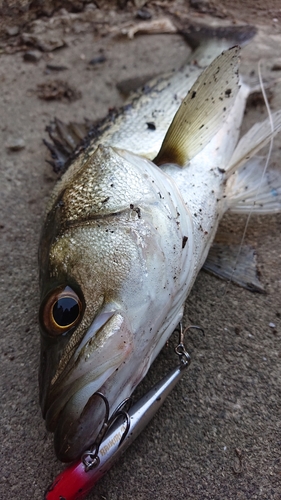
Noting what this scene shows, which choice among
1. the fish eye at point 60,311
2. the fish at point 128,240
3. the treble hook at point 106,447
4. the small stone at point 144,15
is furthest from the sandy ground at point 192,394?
the small stone at point 144,15

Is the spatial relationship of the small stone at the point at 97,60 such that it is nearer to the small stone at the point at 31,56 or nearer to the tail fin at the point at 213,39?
the small stone at the point at 31,56

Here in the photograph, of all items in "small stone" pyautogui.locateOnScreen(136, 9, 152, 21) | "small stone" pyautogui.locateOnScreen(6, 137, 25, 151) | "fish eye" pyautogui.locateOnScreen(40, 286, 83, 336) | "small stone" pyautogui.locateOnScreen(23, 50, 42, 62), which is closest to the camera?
"fish eye" pyautogui.locateOnScreen(40, 286, 83, 336)

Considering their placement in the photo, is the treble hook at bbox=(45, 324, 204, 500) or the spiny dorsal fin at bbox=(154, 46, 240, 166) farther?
the spiny dorsal fin at bbox=(154, 46, 240, 166)

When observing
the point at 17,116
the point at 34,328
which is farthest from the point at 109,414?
the point at 17,116

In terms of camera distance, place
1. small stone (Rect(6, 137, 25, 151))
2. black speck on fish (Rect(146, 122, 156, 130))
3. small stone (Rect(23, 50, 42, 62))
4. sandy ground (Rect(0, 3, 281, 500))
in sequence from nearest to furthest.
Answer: sandy ground (Rect(0, 3, 281, 500)), black speck on fish (Rect(146, 122, 156, 130)), small stone (Rect(6, 137, 25, 151)), small stone (Rect(23, 50, 42, 62))

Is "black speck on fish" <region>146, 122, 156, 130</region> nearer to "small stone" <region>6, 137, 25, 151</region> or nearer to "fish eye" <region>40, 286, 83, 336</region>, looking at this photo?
"small stone" <region>6, 137, 25, 151</region>

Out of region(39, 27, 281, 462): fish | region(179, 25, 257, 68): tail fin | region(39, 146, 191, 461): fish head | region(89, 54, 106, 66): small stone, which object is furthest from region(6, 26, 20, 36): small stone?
region(39, 146, 191, 461): fish head

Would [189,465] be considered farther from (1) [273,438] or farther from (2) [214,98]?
(2) [214,98]

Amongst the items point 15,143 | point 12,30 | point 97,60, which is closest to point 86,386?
point 15,143
